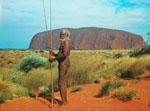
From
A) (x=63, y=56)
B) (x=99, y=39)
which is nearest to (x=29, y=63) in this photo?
(x=63, y=56)

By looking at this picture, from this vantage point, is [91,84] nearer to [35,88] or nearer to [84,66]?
[84,66]

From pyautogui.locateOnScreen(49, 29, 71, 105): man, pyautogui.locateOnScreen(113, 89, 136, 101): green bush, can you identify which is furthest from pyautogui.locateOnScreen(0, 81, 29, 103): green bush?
pyautogui.locateOnScreen(113, 89, 136, 101): green bush

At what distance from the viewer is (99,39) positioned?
168m

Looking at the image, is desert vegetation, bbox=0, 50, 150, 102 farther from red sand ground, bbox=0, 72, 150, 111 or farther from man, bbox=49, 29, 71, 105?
man, bbox=49, 29, 71, 105

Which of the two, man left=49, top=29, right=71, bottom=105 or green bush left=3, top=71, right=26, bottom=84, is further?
green bush left=3, top=71, right=26, bottom=84

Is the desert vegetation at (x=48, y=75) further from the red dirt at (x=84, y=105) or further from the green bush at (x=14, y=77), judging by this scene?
the red dirt at (x=84, y=105)

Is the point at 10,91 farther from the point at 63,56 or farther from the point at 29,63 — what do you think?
the point at 29,63

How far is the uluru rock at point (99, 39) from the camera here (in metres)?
162

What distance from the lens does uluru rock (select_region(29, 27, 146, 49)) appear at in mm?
161500

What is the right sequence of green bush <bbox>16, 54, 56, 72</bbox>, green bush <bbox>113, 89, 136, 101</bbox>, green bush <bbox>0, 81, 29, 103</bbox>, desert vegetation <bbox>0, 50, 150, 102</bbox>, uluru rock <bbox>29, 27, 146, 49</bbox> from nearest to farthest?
green bush <bbox>113, 89, 136, 101</bbox>
green bush <bbox>0, 81, 29, 103</bbox>
desert vegetation <bbox>0, 50, 150, 102</bbox>
green bush <bbox>16, 54, 56, 72</bbox>
uluru rock <bbox>29, 27, 146, 49</bbox>

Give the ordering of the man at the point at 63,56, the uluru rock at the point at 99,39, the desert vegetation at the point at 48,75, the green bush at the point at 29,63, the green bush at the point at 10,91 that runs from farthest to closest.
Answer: the uluru rock at the point at 99,39
the green bush at the point at 29,63
the desert vegetation at the point at 48,75
the green bush at the point at 10,91
the man at the point at 63,56

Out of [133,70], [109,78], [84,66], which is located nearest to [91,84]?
[84,66]

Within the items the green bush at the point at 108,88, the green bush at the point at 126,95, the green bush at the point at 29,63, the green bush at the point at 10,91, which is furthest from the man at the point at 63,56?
the green bush at the point at 29,63

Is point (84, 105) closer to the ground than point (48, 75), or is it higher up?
closer to the ground
